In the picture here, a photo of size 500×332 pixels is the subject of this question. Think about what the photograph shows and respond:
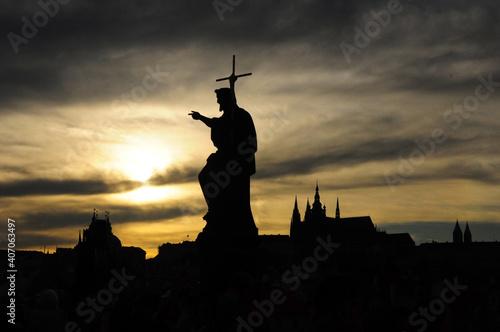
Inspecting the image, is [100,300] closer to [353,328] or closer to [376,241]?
[353,328]

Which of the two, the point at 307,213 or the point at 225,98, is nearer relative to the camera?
the point at 225,98

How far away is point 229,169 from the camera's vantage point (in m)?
12.0

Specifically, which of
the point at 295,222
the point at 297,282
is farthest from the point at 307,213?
the point at 297,282

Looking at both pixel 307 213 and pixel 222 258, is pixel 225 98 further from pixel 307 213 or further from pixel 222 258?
pixel 307 213

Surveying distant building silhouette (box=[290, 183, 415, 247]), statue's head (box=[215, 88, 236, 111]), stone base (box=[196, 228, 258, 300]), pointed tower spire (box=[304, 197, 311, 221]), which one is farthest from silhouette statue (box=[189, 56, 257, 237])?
pointed tower spire (box=[304, 197, 311, 221])

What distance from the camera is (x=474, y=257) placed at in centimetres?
15888

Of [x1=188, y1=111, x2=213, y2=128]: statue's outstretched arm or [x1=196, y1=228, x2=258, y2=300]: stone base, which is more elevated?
[x1=188, y1=111, x2=213, y2=128]: statue's outstretched arm

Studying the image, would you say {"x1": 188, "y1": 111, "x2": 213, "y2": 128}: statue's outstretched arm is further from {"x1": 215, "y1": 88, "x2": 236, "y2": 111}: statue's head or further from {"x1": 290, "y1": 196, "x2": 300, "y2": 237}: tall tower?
{"x1": 290, "y1": 196, "x2": 300, "y2": 237}: tall tower

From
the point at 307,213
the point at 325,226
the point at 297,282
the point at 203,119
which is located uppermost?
the point at 307,213

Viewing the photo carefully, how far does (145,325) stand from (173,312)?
3.12 metres

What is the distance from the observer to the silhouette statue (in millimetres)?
11664

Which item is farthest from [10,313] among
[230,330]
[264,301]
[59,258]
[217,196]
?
[59,258]

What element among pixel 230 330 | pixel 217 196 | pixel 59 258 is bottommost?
pixel 230 330

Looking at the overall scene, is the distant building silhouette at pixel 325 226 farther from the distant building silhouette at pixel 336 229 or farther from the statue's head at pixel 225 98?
the statue's head at pixel 225 98
